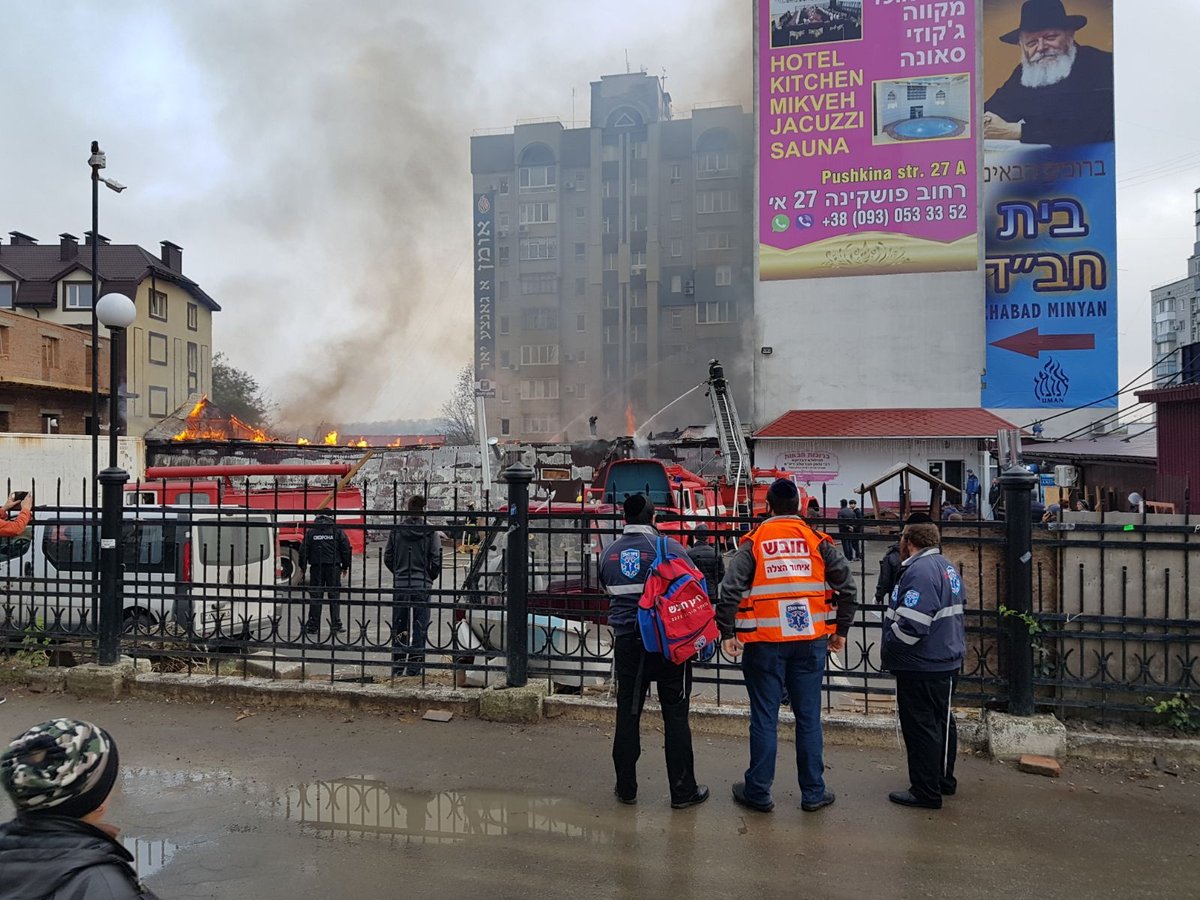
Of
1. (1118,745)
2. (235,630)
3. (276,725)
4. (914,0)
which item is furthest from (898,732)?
(914,0)

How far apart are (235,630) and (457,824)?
5.01m

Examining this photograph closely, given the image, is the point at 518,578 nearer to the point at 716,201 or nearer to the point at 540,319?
the point at 540,319

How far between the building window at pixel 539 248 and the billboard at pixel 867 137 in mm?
22410

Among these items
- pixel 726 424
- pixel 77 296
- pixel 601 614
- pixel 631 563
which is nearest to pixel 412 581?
pixel 601 614

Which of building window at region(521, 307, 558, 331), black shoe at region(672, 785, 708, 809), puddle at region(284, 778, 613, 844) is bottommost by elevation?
puddle at region(284, 778, 613, 844)

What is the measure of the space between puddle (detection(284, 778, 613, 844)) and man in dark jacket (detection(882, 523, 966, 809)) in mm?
1771

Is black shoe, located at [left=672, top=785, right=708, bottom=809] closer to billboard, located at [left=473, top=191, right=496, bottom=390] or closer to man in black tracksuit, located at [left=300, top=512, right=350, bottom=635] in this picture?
man in black tracksuit, located at [left=300, top=512, right=350, bottom=635]

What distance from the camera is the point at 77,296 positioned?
41500 mm

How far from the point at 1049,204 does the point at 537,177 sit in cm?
3336

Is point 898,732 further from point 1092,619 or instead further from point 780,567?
point 780,567

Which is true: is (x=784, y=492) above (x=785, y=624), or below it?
above

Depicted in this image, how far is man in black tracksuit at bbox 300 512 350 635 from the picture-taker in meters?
6.01

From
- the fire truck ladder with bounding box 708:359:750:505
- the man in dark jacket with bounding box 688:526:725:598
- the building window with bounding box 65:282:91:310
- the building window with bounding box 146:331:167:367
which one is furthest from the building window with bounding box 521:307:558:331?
the man in dark jacket with bounding box 688:526:725:598

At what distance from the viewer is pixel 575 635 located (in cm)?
652
